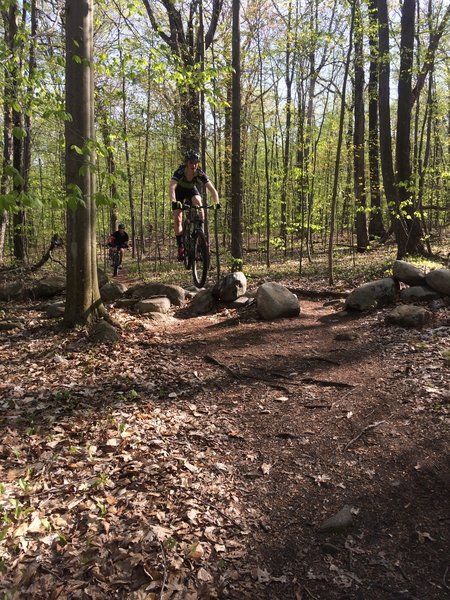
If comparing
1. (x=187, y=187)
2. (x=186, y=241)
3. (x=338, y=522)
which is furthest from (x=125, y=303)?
(x=338, y=522)

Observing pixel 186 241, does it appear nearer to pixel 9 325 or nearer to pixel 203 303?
pixel 203 303

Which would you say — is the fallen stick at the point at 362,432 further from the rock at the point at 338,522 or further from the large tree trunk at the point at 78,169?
the large tree trunk at the point at 78,169

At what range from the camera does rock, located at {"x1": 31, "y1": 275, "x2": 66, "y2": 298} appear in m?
9.34

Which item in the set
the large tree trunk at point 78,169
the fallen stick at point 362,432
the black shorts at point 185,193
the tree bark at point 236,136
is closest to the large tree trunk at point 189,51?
the tree bark at point 236,136

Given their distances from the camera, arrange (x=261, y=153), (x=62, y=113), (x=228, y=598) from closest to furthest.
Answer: (x=228, y=598) → (x=62, y=113) → (x=261, y=153)

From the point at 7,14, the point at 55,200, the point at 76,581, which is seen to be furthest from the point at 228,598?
the point at 7,14

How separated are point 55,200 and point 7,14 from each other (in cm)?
1300

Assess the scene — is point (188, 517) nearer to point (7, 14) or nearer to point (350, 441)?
point (350, 441)

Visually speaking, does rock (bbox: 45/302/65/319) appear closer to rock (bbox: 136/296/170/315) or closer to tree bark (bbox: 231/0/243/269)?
rock (bbox: 136/296/170/315)

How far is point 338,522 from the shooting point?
2906mm

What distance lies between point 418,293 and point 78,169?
564 centimetres

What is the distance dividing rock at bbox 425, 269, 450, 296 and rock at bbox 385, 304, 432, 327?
0.82 m

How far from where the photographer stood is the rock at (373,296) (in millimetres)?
7429

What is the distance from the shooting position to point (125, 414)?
14.4 ft
